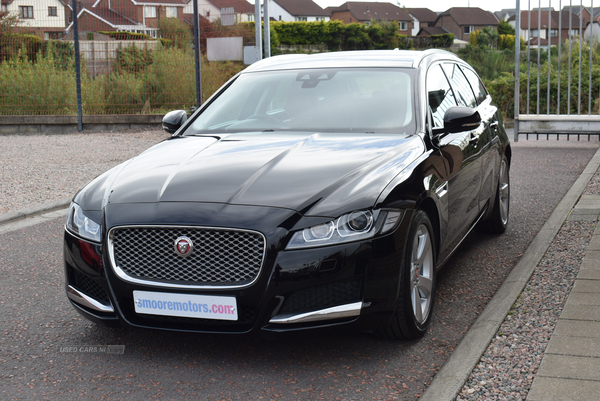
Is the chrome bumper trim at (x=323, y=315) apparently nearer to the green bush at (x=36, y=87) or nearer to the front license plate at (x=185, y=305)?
the front license plate at (x=185, y=305)

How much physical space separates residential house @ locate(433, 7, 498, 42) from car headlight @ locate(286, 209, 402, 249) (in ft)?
464

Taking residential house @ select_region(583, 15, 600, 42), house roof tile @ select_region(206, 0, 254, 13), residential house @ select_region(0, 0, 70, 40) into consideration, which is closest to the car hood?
residential house @ select_region(583, 15, 600, 42)

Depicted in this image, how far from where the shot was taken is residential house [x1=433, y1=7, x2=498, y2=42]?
457 feet

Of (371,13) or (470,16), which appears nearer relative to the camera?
(371,13)

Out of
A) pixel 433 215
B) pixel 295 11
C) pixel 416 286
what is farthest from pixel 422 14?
pixel 416 286

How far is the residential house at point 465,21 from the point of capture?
139 metres

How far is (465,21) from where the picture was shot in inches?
5487

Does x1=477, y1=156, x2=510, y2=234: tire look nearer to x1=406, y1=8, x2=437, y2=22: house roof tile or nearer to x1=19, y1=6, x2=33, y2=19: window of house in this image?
x1=19, y1=6, x2=33, y2=19: window of house

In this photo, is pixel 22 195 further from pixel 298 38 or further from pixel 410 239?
pixel 298 38

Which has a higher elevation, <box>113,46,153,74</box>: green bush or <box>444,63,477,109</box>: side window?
<box>113,46,153,74</box>: green bush

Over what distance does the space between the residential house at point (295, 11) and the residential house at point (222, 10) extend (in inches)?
4708

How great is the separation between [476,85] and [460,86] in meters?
0.75

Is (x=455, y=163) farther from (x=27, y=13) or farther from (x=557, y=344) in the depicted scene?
(x=27, y=13)

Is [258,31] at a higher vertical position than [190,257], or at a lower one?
higher
